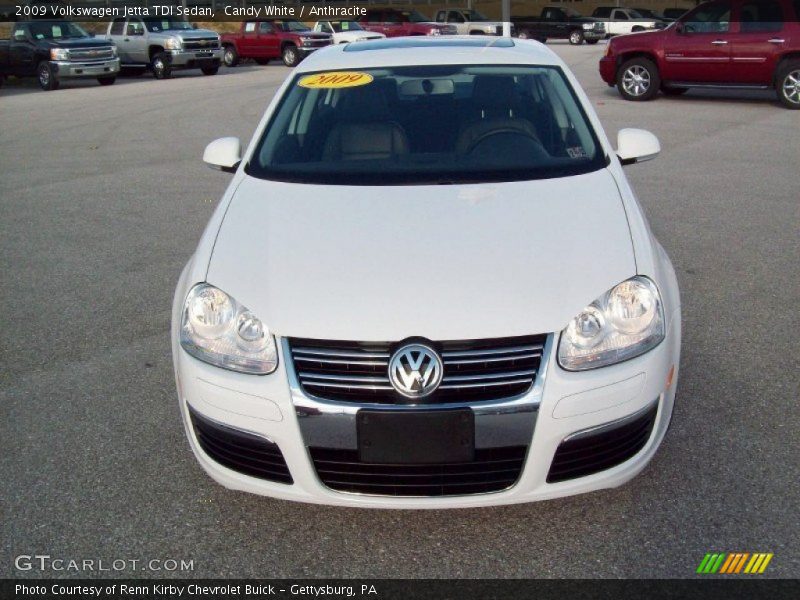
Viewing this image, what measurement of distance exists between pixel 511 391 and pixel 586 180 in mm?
1346

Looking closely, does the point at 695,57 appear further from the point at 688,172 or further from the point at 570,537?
the point at 570,537

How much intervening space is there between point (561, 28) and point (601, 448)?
4196 centimetres

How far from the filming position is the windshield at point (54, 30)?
23.8 metres

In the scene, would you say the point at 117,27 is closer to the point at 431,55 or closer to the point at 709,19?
the point at 709,19

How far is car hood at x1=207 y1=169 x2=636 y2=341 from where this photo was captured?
2.95 meters

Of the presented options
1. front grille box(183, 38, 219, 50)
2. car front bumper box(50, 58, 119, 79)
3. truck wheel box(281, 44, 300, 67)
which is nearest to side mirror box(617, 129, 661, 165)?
car front bumper box(50, 58, 119, 79)

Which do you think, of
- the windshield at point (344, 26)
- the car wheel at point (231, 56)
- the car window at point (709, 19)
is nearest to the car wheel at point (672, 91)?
the car window at point (709, 19)

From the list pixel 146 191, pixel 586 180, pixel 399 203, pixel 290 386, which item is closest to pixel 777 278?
pixel 586 180

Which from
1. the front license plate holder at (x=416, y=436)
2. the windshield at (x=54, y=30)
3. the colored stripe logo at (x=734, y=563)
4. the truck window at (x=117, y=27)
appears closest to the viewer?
the front license plate holder at (x=416, y=436)

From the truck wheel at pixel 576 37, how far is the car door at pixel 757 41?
27.0 metres

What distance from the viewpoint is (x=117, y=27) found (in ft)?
89.5

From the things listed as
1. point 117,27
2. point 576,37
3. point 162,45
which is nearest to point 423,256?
point 162,45

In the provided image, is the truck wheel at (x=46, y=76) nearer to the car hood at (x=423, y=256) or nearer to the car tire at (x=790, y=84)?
the car tire at (x=790, y=84)

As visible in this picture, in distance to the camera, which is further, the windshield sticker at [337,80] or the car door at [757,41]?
the car door at [757,41]
